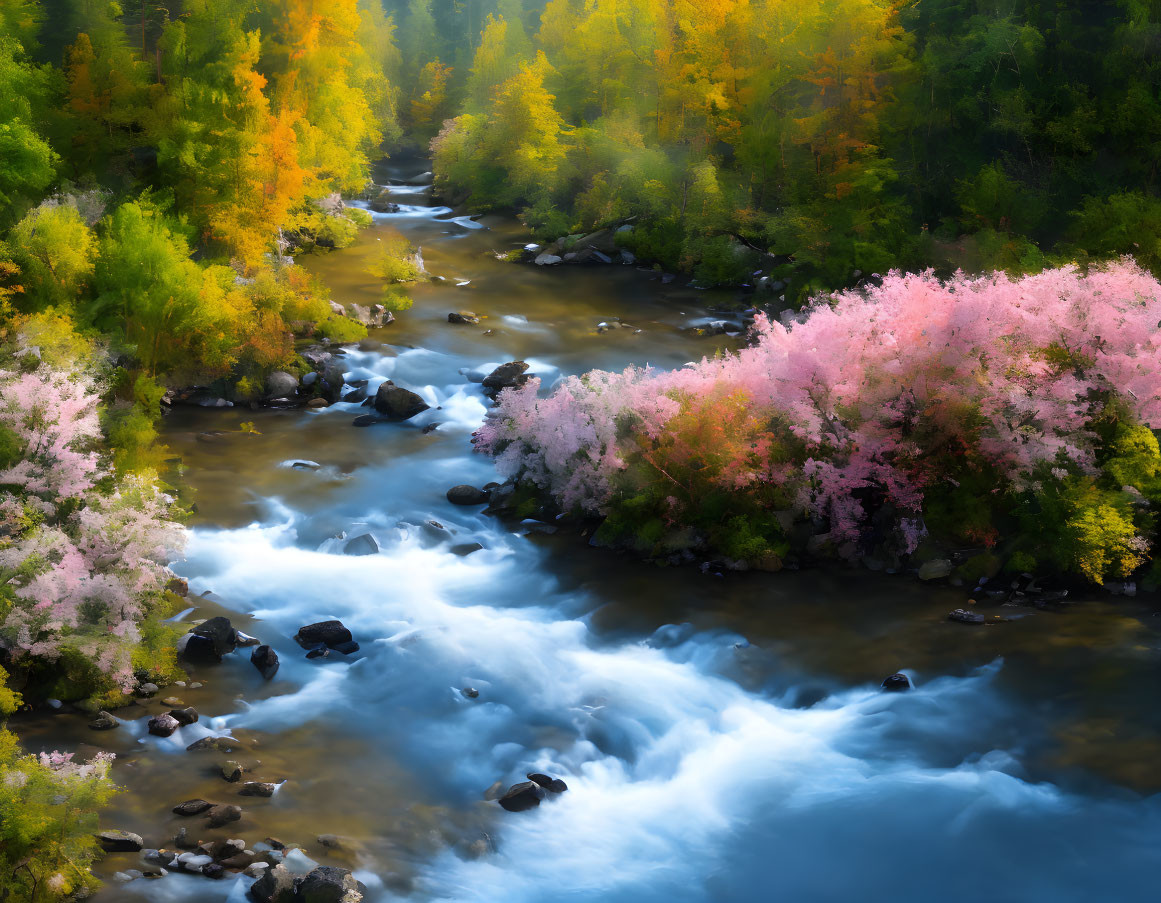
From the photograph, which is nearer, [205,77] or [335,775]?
[335,775]

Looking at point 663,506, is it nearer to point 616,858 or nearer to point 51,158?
point 616,858

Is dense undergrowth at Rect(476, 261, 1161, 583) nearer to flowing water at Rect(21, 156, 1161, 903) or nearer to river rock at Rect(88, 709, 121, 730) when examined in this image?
flowing water at Rect(21, 156, 1161, 903)

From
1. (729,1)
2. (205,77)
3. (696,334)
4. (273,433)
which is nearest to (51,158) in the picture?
(205,77)

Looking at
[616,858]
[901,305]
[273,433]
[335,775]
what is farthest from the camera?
[273,433]

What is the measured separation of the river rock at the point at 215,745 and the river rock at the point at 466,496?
9.34 metres

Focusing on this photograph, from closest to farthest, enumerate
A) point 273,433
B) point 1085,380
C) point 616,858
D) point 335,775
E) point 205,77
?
1. point 616,858
2. point 335,775
3. point 1085,380
4. point 273,433
5. point 205,77

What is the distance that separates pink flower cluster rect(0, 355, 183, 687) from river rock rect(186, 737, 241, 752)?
1601 mm

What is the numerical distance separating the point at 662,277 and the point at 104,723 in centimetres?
3156

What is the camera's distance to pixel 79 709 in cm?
1437

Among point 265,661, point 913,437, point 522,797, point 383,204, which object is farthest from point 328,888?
point 383,204

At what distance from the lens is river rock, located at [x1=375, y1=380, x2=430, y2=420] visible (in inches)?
1075

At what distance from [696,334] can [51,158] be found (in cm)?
2071

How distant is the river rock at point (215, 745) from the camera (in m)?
13.9

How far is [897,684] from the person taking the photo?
1553 cm
